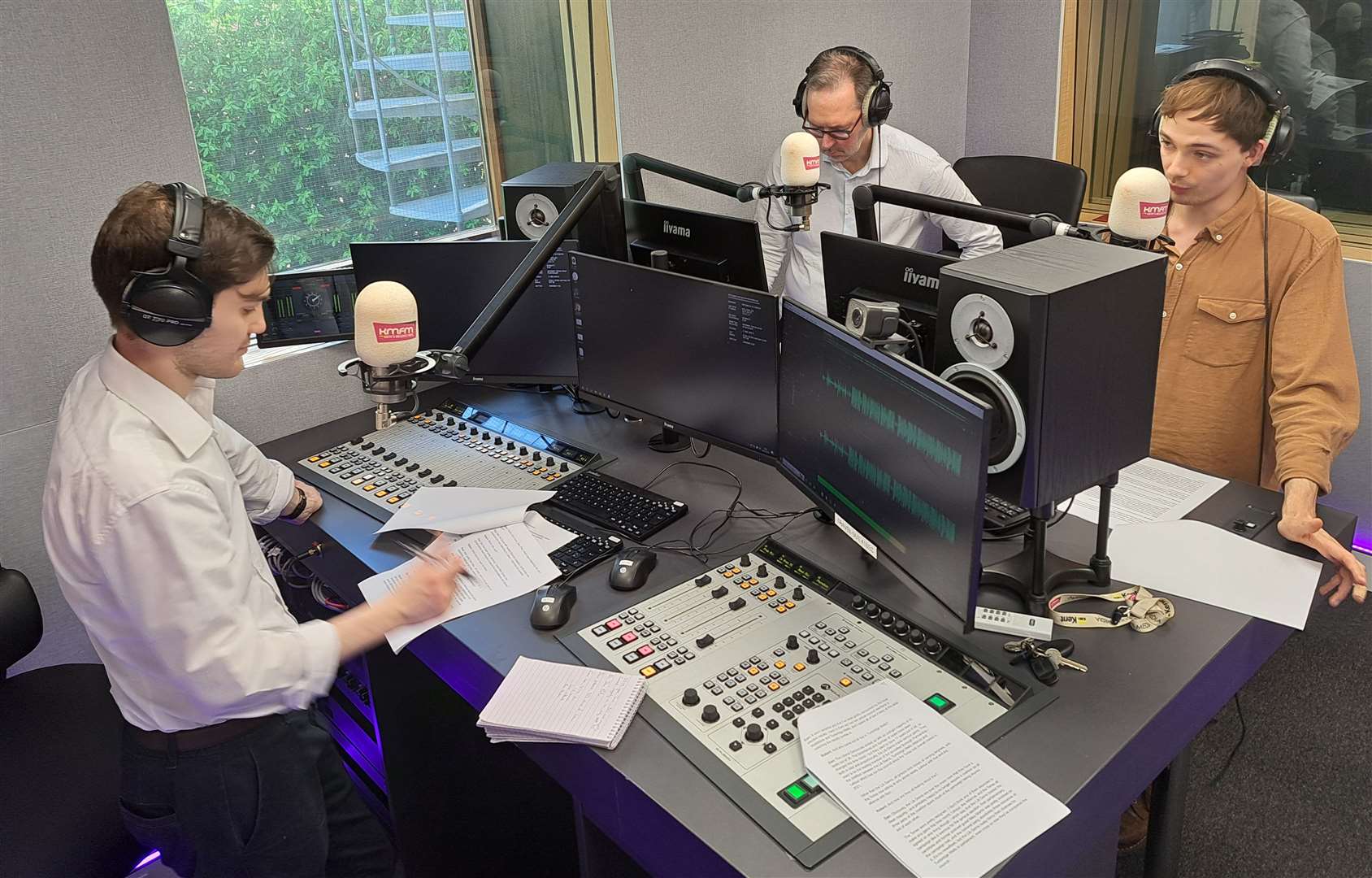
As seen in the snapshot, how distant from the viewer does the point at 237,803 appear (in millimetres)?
1489

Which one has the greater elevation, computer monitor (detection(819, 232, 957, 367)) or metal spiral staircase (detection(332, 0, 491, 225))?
metal spiral staircase (detection(332, 0, 491, 225))

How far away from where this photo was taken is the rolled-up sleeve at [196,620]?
1.27 metres

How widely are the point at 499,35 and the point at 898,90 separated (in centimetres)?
163

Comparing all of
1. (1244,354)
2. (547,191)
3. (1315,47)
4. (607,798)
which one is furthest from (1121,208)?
(1315,47)

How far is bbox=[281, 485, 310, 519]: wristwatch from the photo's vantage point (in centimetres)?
191

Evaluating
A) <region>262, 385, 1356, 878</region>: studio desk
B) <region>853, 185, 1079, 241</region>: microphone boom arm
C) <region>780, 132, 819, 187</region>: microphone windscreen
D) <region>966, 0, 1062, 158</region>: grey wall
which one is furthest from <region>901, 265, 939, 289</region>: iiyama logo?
<region>966, 0, 1062, 158</region>: grey wall

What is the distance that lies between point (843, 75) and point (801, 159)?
1211 mm

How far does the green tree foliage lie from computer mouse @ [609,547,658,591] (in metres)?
1.42

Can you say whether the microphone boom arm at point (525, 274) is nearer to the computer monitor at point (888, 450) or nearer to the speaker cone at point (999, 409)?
the computer monitor at point (888, 450)

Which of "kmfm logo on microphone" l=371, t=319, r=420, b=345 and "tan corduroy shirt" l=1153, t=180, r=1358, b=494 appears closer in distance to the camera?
"kmfm logo on microphone" l=371, t=319, r=420, b=345

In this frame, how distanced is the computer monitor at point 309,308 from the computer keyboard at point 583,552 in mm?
1027

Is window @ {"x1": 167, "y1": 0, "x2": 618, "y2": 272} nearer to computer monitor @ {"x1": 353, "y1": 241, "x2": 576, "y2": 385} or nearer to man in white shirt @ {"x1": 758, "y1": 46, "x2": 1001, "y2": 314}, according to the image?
computer monitor @ {"x1": 353, "y1": 241, "x2": 576, "y2": 385}

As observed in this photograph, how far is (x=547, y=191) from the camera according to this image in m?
2.35

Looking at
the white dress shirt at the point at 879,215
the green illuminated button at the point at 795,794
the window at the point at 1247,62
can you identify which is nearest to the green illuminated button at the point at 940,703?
the green illuminated button at the point at 795,794
